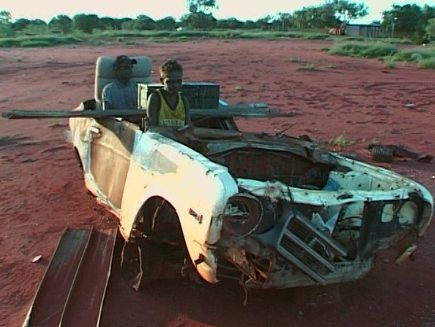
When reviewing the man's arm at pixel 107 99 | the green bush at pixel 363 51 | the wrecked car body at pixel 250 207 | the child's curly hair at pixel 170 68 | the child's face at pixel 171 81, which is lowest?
the green bush at pixel 363 51

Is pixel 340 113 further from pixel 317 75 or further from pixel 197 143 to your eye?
pixel 197 143

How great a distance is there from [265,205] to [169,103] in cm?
205

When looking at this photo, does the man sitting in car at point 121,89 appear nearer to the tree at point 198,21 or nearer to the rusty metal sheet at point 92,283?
the rusty metal sheet at point 92,283

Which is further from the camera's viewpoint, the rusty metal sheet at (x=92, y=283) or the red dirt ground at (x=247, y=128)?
the red dirt ground at (x=247, y=128)

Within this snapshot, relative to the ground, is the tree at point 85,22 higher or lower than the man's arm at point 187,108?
lower

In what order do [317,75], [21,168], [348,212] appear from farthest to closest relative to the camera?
[317,75], [21,168], [348,212]

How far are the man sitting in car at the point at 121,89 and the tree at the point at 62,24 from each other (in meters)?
59.6

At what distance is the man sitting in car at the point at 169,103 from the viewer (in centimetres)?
555

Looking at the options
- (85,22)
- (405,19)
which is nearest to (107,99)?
(405,19)

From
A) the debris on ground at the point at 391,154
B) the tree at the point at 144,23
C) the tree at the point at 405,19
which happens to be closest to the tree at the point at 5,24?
the tree at the point at 144,23

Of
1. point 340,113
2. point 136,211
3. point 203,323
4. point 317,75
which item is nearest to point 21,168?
point 136,211

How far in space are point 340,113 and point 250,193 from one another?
11.8 meters

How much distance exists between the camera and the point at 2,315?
4.59 meters

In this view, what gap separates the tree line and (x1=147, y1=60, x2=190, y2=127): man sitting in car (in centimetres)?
5348
